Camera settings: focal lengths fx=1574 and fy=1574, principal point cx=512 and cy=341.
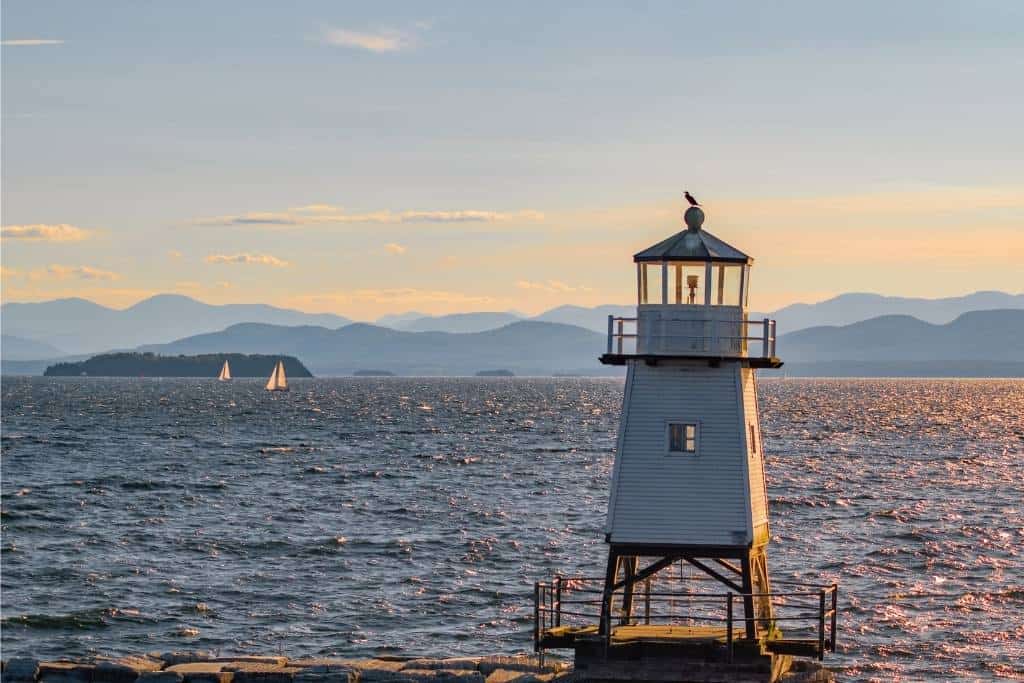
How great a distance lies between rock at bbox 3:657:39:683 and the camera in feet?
121

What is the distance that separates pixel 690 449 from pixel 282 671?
11623 millimetres

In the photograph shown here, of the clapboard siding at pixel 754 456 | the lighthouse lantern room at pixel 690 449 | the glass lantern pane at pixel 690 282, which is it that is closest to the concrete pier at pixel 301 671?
the lighthouse lantern room at pixel 690 449

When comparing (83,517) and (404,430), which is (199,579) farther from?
(404,430)

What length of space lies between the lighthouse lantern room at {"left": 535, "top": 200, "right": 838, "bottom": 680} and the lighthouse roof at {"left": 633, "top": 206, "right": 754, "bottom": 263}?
0.03 meters

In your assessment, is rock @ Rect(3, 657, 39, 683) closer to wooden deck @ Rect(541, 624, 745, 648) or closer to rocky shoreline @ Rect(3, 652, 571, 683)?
rocky shoreline @ Rect(3, 652, 571, 683)

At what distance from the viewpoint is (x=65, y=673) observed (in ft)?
121

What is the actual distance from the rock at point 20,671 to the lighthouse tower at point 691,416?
47.1ft

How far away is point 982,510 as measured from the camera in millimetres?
76250

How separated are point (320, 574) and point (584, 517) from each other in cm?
1902

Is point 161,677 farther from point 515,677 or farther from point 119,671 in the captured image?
point 515,677

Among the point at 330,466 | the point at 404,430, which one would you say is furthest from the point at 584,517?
the point at 404,430

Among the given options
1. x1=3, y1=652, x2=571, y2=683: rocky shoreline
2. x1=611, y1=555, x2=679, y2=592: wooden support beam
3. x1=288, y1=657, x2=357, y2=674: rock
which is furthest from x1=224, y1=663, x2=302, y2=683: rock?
x1=611, y1=555, x2=679, y2=592: wooden support beam

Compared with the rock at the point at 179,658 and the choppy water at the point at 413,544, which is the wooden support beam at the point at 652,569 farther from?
the rock at the point at 179,658

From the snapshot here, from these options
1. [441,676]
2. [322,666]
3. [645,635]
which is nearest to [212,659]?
[322,666]
